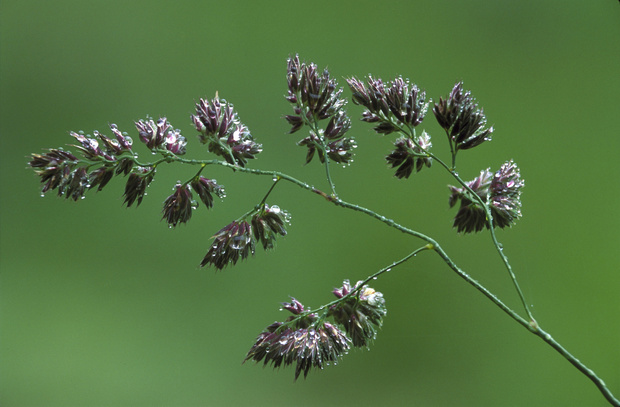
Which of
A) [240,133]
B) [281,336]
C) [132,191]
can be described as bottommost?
[281,336]

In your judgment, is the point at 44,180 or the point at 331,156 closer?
Answer: the point at 44,180

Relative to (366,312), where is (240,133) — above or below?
above

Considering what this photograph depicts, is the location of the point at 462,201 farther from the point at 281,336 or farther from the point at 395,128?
the point at 281,336

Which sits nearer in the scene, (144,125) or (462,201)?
Result: (144,125)

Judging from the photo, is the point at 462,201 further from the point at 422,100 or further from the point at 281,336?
the point at 281,336

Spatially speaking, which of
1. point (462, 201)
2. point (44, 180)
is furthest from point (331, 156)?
point (44, 180)

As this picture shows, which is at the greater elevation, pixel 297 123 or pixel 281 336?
pixel 297 123

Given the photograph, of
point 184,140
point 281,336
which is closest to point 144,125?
point 184,140

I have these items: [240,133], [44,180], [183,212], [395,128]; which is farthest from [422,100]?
[44,180]
